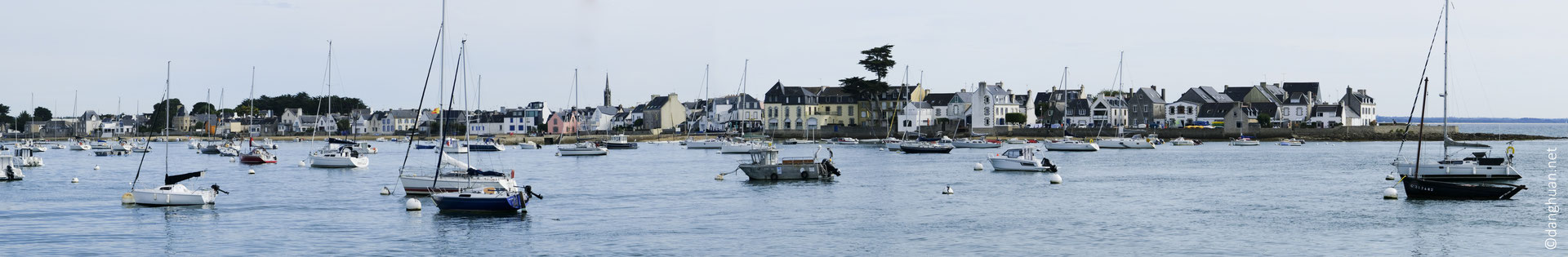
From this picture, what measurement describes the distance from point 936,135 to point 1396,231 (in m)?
109

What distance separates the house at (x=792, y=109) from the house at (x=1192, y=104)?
45.2 m

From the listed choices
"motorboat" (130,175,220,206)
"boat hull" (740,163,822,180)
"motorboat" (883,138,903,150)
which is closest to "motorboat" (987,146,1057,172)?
"boat hull" (740,163,822,180)

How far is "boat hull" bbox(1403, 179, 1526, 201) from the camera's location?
144ft

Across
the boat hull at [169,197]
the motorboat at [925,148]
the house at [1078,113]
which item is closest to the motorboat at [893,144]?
the motorboat at [925,148]

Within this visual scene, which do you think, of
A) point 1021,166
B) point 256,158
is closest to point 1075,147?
point 1021,166

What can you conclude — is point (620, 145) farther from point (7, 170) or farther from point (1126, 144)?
point (7, 170)

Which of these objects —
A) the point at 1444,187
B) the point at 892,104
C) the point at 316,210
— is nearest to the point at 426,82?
the point at 316,210

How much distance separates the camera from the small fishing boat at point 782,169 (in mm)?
59156

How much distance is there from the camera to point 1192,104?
15838 cm

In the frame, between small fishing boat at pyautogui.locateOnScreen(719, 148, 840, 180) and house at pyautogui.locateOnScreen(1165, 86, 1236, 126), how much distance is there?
353 ft

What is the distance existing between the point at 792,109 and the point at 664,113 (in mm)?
30768

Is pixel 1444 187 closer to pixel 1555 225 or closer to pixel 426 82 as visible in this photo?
pixel 1555 225

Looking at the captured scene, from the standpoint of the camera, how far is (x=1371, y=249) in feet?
105

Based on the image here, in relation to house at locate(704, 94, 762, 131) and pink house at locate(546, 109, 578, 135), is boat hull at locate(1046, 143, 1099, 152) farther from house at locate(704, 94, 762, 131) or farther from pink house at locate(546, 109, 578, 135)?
pink house at locate(546, 109, 578, 135)
